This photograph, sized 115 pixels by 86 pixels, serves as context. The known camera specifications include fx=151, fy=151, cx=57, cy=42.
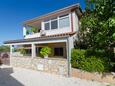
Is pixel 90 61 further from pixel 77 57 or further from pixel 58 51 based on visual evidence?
pixel 58 51

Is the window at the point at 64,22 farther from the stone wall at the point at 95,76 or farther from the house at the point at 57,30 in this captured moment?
the stone wall at the point at 95,76

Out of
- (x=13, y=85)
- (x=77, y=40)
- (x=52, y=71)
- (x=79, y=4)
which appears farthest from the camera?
(x=79, y=4)

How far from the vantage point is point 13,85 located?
11484 millimetres

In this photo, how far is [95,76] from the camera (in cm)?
1240

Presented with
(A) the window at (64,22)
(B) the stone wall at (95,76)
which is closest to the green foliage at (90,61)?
(B) the stone wall at (95,76)

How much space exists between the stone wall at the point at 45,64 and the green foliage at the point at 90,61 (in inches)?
57.4

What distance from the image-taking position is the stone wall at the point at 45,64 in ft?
50.0

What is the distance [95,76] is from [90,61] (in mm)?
1327

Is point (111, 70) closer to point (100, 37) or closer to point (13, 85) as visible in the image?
point (100, 37)

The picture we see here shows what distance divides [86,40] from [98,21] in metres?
4.67

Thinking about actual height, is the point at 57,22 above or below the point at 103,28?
above

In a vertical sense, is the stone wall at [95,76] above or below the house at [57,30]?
below

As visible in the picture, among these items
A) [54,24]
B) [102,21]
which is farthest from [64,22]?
[102,21]

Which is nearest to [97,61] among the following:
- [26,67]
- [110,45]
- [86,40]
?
[110,45]
